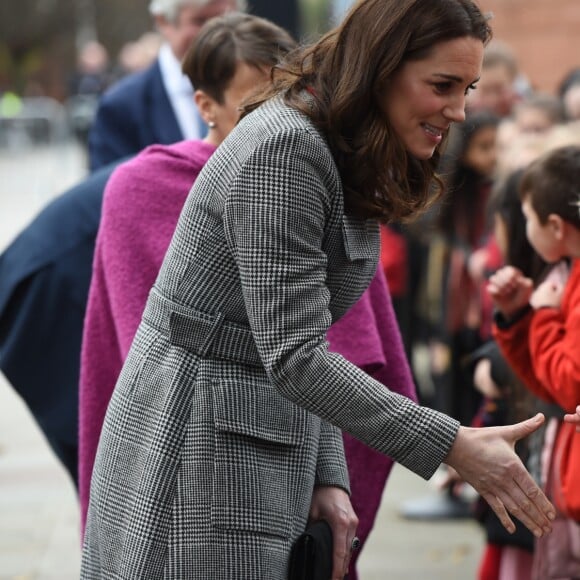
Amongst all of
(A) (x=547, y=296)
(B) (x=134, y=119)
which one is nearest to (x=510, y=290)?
(A) (x=547, y=296)

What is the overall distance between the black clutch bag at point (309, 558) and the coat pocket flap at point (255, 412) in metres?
0.19

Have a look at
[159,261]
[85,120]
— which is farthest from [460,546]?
[85,120]

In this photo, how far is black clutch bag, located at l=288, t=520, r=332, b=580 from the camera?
98.7 inches

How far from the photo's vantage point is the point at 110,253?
3.16m

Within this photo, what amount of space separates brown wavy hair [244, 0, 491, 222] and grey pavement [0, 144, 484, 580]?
318cm

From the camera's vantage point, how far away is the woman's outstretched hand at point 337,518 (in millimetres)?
2584

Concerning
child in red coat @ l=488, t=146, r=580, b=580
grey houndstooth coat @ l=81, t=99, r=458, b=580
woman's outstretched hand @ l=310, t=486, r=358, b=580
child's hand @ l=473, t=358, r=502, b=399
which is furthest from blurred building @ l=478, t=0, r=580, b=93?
grey houndstooth coat @ l=81, t=99, r=458, b=580

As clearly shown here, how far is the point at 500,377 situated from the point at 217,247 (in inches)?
70.6

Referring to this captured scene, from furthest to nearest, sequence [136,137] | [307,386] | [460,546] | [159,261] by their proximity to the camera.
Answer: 1. [460,546]
2. [136,137]
3. [159,261]
4. [307,386]

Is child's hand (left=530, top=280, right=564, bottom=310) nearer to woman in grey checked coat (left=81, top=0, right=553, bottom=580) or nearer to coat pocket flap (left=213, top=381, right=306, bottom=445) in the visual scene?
woman in grey checked coat (left=81, top=0, right=553, bottom=580)

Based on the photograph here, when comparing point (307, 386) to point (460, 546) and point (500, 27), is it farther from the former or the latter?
point (500, 27)

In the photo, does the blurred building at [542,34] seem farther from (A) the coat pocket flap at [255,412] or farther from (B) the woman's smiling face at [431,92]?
(A) the coat pocket flap at [255,412]

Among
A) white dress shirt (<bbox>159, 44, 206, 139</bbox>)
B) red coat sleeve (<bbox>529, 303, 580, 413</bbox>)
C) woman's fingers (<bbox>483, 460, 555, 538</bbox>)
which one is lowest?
red coat sleeve (<bbox>529, 303, 580, 413</bbox>)

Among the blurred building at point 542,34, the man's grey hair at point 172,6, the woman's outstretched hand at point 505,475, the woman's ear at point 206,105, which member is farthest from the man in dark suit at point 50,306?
the blurred building at point 542,34
